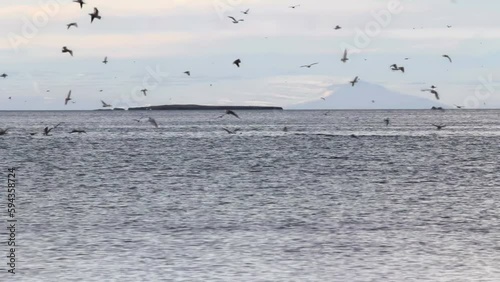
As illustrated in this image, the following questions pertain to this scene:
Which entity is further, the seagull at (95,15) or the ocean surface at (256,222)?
the seagull at (95,15)

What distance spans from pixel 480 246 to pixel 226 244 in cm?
704

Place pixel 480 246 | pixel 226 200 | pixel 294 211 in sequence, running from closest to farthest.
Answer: pixel 480 246 → pixel 294 211 → pixel 226 200

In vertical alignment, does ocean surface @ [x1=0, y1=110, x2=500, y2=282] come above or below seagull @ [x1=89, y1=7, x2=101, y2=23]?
below

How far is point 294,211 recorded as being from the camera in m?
35.7

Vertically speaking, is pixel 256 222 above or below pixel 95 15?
below

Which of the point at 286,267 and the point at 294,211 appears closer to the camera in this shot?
the point at 286,267

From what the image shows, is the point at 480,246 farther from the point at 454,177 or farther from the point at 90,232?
the point at 454,177

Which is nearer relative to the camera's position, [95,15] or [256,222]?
[256,222]

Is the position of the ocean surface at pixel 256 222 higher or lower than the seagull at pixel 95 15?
lower

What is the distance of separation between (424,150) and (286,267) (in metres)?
65.5

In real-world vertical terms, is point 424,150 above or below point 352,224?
above

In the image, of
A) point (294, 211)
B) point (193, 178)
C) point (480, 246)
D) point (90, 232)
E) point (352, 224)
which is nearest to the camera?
point (480, 246)

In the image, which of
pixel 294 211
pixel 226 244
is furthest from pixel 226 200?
pixel 226 244

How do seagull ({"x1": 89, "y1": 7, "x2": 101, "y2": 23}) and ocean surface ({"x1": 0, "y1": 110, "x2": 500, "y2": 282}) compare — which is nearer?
ocean surface ({"x1": 0, "y1": 110, "x2": 500, "y2": 282})
